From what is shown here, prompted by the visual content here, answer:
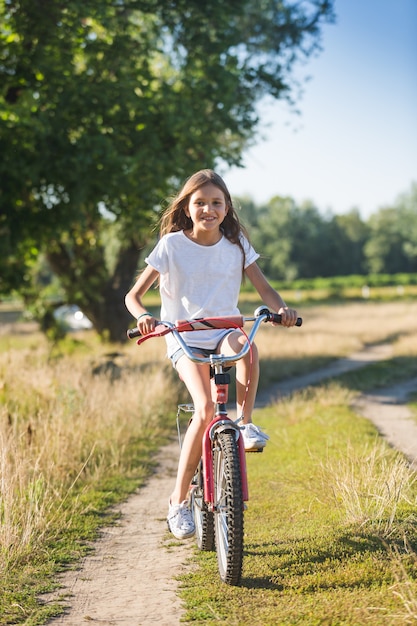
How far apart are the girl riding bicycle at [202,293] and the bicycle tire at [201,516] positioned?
151 millimetres

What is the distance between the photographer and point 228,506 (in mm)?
4246

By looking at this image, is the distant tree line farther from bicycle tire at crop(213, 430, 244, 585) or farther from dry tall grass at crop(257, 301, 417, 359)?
bicycle tire at crop(213, 430, 244, 585)

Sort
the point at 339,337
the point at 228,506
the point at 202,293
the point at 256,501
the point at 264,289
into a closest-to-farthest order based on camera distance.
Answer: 1. the point at 228,506
2. the point at 202,293
3. the point at 264,289
4. the point at 256,501
5. the point at 339,337

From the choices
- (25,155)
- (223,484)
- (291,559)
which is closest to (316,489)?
(291,559)

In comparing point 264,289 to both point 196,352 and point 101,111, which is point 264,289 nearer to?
point 196,352

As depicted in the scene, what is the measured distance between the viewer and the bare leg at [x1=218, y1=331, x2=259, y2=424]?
466 cm

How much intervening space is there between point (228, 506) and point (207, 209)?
1815 mm

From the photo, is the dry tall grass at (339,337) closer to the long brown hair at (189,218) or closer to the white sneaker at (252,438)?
the long brown hair at (189,218)

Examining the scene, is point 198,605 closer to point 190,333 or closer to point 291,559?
point 291,559

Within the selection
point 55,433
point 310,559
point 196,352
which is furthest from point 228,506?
point 55,433

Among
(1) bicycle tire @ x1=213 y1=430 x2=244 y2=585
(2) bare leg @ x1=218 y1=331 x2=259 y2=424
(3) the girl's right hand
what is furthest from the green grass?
(3) the girl's right hand

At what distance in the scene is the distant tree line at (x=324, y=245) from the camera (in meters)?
81.4

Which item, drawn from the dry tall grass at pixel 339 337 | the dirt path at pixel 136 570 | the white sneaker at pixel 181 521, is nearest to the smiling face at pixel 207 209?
the white sneaker at pixel 181 521

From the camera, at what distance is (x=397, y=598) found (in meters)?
3.96
